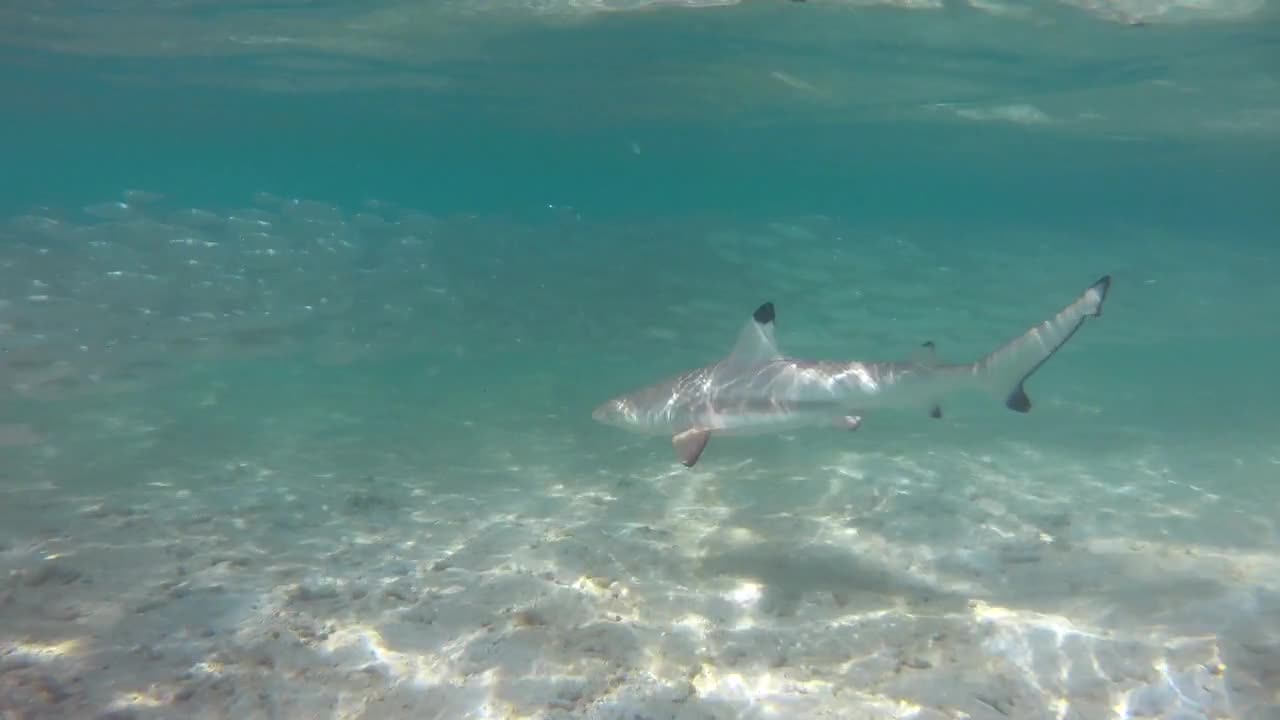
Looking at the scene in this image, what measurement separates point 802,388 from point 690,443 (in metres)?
1.31

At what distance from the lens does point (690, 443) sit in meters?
7.55

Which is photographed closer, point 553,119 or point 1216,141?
point 1216,141

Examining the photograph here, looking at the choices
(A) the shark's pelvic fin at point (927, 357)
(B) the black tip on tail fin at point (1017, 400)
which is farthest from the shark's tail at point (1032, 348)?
(A) the shark's pelvic fin at point (927, 357)

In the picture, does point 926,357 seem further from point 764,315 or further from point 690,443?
point 690,443

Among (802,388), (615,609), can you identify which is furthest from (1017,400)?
(615,609)

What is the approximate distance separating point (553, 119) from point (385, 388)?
2050 cm

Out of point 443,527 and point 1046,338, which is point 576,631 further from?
point 1046,338

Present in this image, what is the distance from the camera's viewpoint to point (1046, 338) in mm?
6742

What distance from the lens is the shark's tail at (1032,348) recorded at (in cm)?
639

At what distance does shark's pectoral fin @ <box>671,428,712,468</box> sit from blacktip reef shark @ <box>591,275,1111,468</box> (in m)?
0.01

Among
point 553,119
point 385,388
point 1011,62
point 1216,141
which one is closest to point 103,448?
point 385,388

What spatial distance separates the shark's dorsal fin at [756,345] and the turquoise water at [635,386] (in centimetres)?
250

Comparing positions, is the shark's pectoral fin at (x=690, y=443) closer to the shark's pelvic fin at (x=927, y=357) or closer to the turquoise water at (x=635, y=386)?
the turquoise water at (x=635, y=386)

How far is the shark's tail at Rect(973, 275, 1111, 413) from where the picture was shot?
21.0 feet
